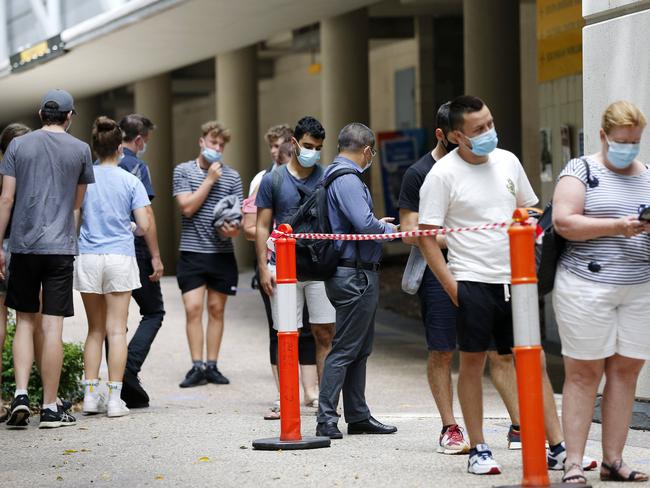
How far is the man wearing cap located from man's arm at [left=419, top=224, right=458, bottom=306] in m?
2.78

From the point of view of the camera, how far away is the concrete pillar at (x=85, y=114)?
32.5 metres

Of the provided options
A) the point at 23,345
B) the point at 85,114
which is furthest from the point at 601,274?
the point at 85,114

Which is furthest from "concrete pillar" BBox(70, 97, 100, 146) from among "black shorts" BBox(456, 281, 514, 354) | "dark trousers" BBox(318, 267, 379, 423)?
"black shorts" BBox(456, 281, 514, 354)

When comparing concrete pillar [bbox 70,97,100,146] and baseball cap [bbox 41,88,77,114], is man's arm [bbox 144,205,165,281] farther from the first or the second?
concrete pillar [bbox 70,97,100,146]

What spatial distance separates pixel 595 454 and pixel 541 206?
27.6 feet

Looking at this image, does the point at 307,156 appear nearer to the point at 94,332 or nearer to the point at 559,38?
the point at 94,332

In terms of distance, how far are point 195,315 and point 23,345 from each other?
2259 mm

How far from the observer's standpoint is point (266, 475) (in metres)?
6.21

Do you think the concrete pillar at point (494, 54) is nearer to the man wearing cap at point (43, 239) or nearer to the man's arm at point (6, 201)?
the man wearing cap at point (43, 239)

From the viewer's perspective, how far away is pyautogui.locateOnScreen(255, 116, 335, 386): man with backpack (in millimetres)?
8242

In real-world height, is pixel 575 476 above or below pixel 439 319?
below

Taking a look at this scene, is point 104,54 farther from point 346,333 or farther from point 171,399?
point 346,333

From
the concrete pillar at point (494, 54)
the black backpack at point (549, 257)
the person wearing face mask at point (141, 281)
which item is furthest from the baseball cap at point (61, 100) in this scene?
the concrete pillar at point (494, 54)

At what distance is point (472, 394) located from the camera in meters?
6.14
